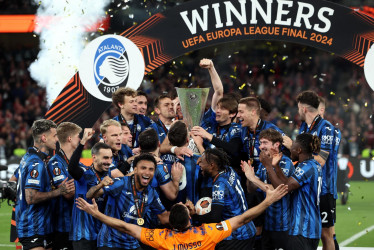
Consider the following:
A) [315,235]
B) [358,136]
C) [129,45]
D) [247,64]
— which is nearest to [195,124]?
[315,235]

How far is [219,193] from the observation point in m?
6.12

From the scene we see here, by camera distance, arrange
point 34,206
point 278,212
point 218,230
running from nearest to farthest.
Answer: point 218,230, point 278,212, point 34,206

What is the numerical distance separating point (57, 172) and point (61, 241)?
851 millimetres

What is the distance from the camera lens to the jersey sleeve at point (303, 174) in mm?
6289

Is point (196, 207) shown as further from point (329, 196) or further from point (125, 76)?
point (125, 76)

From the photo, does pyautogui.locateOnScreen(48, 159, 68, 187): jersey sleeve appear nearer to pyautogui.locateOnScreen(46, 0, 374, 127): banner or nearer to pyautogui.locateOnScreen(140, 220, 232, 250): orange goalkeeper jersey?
pyautogui.locateOnScreen(140, 220, 232, 250): orange goalkeeper jersey

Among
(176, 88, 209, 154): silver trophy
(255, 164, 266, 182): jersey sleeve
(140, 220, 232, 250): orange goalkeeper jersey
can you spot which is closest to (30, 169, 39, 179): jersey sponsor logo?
(176, 88, 209, 154): silver trophy

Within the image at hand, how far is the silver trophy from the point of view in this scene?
6.79 metres

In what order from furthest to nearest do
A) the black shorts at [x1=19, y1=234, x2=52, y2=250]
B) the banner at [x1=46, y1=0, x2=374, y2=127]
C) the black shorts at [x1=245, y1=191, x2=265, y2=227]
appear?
1. the banner at [x1=46, y1=0, x2=374, y2=127]
2. the black shorts at [x1=245, y1=191, x2=265, y2=227]
3. the black shorts at [x1=19, y1=234, x2=52, y2=250]

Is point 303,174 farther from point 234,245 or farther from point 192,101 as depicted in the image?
point 192,101

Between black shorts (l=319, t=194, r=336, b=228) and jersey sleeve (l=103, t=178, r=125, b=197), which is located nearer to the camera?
jersey sleeve (l=103, t=178, r=125, b=197)

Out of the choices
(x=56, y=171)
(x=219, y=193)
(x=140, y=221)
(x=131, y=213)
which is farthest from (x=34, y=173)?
(x=219, y=193)

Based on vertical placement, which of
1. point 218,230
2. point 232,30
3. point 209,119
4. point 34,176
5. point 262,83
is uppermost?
point 262,83

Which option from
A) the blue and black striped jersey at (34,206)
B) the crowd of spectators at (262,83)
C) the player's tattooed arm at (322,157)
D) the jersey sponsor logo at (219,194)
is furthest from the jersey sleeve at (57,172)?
the crowd of spectators at (262,83)
